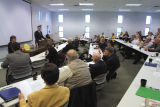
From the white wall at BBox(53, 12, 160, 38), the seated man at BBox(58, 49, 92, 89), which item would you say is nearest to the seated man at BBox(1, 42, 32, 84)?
the seated man at BBox(58, 49, 92, 89)

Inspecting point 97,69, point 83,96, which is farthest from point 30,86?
point 97,69

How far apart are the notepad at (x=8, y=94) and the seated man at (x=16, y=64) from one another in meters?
0.95

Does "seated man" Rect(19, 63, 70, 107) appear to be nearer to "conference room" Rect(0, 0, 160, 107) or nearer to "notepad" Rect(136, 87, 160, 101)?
"conference room" Rect(0, 0, 160, 107)

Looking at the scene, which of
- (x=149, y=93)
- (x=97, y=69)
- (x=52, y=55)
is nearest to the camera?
(x=149, y=93)

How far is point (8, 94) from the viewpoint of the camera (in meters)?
1.59

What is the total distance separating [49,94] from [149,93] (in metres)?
1.31

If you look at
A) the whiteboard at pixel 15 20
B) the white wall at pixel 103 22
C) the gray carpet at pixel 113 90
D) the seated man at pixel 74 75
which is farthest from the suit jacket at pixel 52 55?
the white wall at pixel 103 22

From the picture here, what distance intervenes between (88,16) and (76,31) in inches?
83.7

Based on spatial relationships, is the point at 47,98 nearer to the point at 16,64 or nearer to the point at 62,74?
the point at 62,74

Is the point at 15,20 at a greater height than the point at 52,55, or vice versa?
the point at 15,20

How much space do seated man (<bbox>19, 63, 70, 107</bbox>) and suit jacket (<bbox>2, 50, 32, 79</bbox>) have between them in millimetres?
1481

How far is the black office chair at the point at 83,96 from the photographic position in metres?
1.57

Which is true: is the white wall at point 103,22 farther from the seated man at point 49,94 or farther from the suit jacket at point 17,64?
the seated man at point 49,94

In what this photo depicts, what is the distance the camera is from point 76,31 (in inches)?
575
